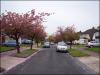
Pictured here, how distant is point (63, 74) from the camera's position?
613 inches

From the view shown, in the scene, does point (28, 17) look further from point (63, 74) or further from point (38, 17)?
point (63, 74)

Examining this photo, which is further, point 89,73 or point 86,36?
point 86,36

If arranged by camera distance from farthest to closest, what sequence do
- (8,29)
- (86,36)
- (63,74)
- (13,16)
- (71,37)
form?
(86,36), (71,37), (13,16), (8,29), (63,74)

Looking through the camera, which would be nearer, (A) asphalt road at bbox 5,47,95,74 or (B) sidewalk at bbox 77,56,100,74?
(A) asphalt road at bbox 5,47,95,74

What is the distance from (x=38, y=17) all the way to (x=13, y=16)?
10.7 ft

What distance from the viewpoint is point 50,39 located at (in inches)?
6334

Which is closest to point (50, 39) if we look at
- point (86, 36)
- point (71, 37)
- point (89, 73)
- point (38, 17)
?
point (86, 36)

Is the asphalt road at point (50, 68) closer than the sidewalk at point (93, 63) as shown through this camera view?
Yes

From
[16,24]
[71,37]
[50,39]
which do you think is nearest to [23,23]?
[16,24]

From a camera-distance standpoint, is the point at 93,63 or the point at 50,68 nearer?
the point at 50,68

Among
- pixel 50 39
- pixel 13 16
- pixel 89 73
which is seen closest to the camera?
pixel 89 73

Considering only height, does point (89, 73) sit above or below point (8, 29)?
below

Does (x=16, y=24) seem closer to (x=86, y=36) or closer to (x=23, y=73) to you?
(x=23, y=73)

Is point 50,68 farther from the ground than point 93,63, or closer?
farther from the ground
